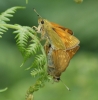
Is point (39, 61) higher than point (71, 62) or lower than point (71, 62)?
higher

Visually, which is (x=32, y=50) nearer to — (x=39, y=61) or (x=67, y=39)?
(x=39, y=61)

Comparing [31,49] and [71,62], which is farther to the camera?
[71,62]

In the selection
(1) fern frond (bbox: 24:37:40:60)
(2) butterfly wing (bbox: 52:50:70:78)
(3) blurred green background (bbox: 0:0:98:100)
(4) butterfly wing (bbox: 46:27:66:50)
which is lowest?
(3) blurred green background (bbox: 0:0:98:100)

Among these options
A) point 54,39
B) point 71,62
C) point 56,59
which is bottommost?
point 71,62

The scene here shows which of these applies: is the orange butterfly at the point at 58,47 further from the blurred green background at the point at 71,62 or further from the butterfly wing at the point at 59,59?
the blurred green background at the point at 71,62

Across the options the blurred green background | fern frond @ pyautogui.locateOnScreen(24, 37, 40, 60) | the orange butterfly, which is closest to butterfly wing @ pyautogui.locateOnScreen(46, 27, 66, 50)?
the orange butterfly

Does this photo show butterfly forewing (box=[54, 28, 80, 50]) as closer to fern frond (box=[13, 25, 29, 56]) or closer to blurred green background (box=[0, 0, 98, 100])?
fern frond (box=[13, 25, 29, 56])

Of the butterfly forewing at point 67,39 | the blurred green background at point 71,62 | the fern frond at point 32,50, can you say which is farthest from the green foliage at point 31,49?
the blurred green background at point 71,62

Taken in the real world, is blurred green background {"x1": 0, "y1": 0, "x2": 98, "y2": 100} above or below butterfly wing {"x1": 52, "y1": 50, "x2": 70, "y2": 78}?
below

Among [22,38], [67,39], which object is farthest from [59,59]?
[22,38]
